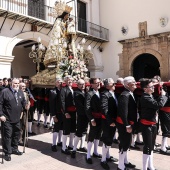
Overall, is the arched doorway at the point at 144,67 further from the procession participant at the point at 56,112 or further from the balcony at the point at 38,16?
→ the procession participant at the point at 56,112

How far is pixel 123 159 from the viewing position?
149 inches

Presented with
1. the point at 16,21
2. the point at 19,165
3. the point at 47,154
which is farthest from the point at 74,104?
the point at 16,21

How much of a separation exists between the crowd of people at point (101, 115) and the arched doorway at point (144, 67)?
10.8m

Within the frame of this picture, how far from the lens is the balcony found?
36.2ft

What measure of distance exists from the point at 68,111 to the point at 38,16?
375 inches

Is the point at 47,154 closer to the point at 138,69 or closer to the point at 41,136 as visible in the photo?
the point at 41,136

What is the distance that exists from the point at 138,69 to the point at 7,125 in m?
12.9

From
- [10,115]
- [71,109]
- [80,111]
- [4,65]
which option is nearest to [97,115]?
[80,111]

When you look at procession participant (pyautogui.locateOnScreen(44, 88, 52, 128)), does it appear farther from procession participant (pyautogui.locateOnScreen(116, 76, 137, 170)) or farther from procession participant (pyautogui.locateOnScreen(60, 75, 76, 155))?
procession participant (pyautogui.locateOnScreen(116, 76, 137, 170))

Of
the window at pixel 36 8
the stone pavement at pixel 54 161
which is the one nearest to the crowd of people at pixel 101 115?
the stone pavement at pixel 54 161

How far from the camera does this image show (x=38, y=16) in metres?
13.0

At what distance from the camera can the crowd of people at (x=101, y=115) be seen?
3619 mm

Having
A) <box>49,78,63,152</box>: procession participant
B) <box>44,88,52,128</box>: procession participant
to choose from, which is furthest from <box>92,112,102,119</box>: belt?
<box>44,88,52,128</box>: procession participant

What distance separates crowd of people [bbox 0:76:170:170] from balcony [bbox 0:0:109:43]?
22.2 ft
